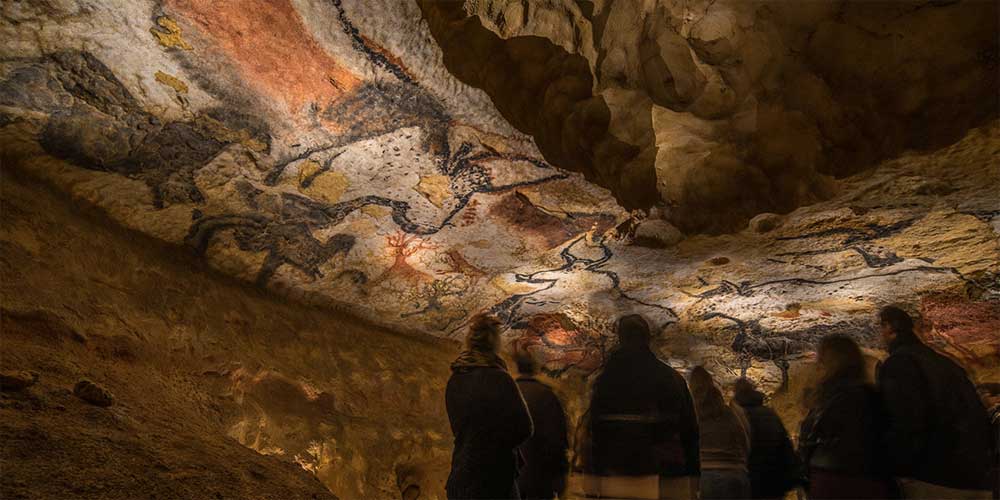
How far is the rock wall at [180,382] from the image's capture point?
205 centimetres

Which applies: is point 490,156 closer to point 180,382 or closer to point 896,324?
point 896,324

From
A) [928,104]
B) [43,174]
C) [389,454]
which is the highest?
[928,104]

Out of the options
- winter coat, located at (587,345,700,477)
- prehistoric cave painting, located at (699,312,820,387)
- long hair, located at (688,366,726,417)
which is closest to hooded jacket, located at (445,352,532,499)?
winter coat, located at (587,345,700,477)

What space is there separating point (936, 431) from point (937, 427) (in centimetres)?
2

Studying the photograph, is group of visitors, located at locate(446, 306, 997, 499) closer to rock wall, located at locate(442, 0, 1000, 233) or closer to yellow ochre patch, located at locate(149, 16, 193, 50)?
rock wall, located at locate(442, 0, 1000, 233)

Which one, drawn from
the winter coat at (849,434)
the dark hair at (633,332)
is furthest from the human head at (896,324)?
the dark hair at (633,332)

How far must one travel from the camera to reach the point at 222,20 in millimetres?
2281

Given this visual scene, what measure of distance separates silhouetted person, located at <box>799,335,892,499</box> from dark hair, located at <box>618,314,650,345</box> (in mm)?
964

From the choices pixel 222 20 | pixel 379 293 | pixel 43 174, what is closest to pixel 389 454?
pixel 379 293

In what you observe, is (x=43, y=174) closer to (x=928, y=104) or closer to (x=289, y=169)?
(x=289, y=169)

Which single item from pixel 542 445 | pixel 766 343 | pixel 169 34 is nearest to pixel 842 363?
pixel 542 445

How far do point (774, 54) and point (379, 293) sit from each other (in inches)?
146

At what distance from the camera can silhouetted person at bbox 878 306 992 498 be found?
2.51m

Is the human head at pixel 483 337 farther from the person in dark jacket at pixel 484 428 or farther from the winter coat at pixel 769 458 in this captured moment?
the winter coat at pixel 769 458
